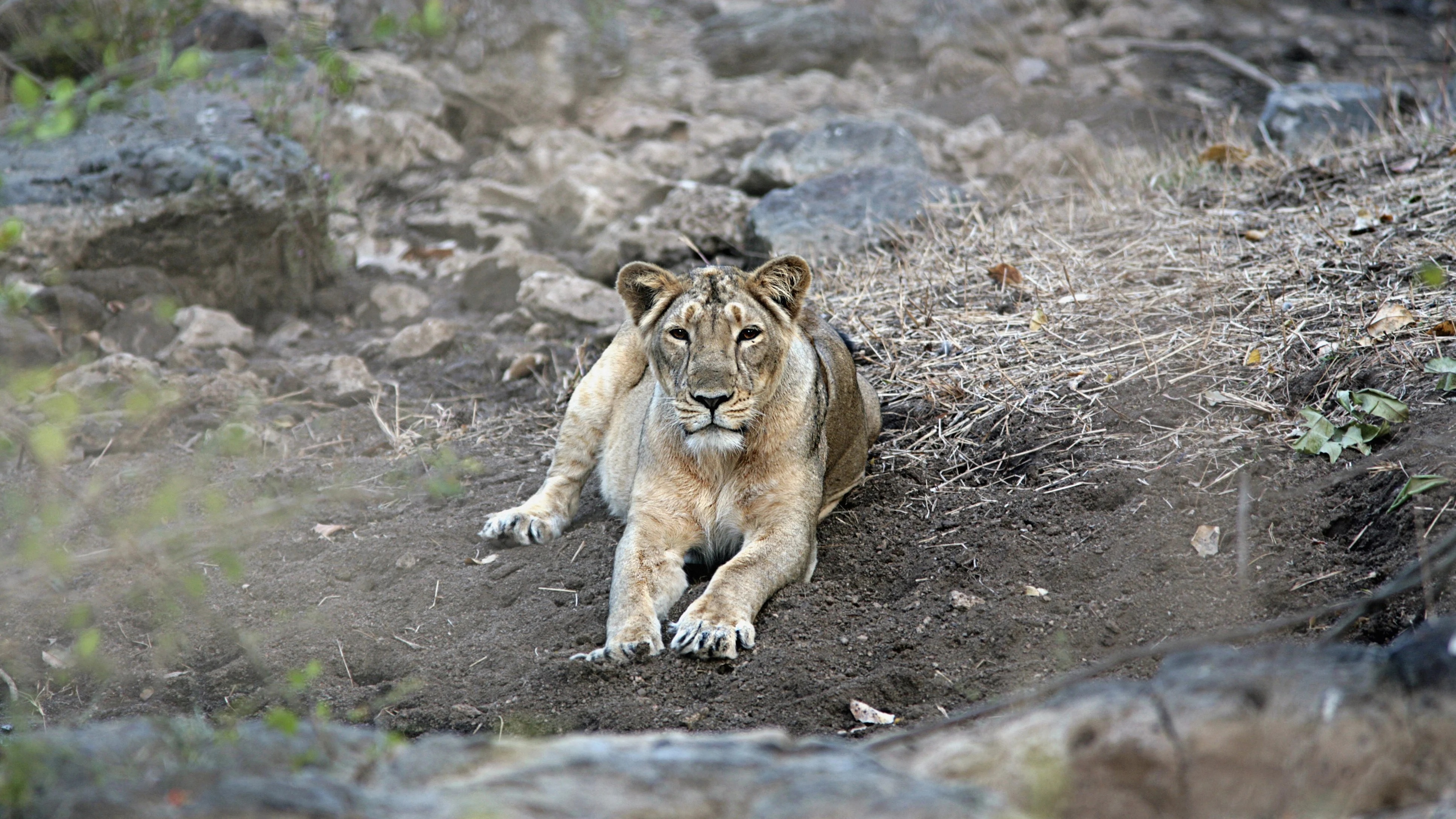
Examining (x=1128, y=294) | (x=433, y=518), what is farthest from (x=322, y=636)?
(x=1128, y=294)

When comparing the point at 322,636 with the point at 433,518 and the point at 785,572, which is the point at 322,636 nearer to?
the point at 433,518

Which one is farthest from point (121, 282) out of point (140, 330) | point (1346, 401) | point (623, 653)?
point (1346, 401)

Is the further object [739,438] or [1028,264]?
[1028,264]

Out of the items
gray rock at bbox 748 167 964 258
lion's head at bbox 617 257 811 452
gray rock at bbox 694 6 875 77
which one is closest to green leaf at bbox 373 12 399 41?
lion's head at bbox 617 257 811 452

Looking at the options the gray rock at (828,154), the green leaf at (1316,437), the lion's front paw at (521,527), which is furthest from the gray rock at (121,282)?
the green leaf at (1316,437)

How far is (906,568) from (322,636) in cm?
268

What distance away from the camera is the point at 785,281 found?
5555 millimetres

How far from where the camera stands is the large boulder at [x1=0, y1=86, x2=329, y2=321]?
27.9ft

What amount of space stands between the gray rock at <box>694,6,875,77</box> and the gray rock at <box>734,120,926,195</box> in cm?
413

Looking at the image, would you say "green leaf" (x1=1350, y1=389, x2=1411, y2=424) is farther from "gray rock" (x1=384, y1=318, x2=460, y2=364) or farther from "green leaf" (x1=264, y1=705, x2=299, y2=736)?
"gray rock" (x1=384, y1=318, x2=460, y2=364)

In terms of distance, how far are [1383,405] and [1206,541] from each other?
1046 millimetres

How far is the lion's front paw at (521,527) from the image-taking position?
616 cm

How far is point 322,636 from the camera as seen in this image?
5.16 meters

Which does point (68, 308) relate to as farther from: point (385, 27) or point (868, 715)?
point (868, 715)
